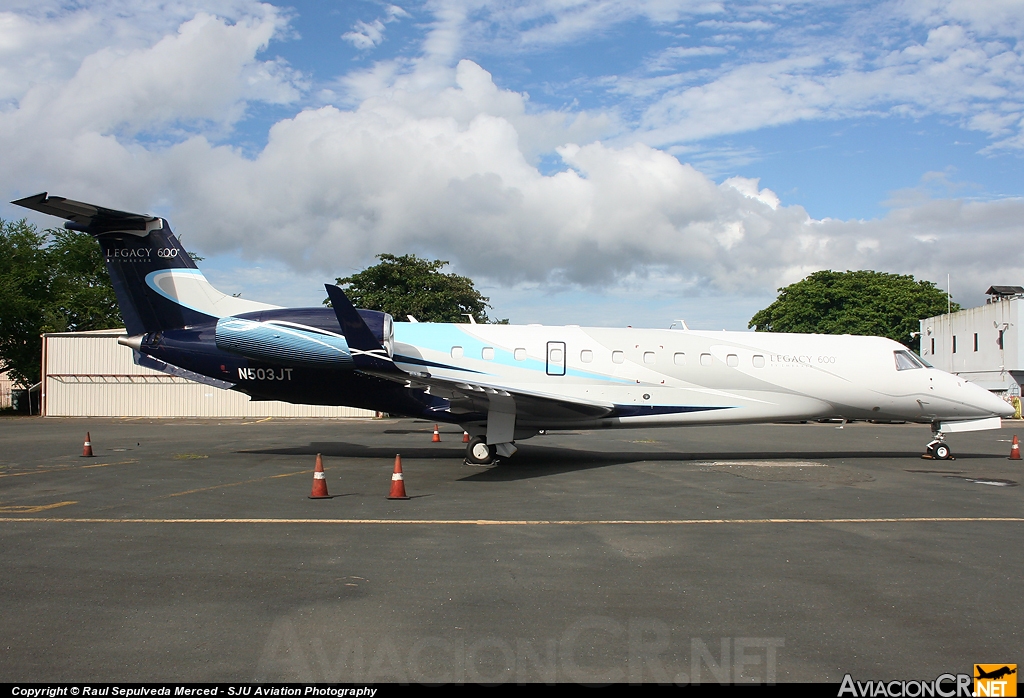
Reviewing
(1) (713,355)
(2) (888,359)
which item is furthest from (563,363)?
(2) (888,359)

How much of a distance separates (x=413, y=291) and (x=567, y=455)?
32488 mm

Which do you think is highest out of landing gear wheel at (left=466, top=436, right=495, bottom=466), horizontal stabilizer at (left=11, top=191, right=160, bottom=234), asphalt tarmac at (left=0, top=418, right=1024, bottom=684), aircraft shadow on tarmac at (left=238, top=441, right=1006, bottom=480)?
horizontal stabilizer at (left=11, top=191, right=160, bottom=234)

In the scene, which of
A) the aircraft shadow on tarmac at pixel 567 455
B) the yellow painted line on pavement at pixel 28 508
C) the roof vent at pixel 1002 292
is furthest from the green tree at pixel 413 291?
the roof vent at pixel 1002 292

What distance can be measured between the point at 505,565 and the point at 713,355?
35.0 ft

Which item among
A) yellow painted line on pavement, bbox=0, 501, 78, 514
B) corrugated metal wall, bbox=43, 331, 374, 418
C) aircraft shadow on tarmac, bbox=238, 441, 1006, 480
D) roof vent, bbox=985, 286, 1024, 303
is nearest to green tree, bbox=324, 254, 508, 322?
corrugated metal wall, bbox=43, 331, 374, 418

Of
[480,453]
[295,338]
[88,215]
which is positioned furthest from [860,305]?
[88,215]

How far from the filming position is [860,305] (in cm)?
6316

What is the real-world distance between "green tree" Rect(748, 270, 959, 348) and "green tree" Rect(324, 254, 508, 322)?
108 ft

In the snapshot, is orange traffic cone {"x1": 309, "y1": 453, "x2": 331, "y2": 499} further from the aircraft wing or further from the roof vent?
the roof vent

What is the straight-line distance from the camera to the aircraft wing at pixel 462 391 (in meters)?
13.1

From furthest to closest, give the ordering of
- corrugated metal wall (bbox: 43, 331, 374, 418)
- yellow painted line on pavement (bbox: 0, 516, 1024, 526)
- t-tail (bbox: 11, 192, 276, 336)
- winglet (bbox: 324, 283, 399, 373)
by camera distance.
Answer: corrugated metal wall (bbox: 43, 331, 374, 418) < t-tail (bbox: 11, 192, 276, 336) < winglet (bbox: 324, 283, 399, 373) < yellow painted line on pavement (bbox: 0, 516, 1024, 526)

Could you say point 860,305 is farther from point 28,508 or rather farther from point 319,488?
point 28,508

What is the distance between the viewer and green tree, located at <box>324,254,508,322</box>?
45844mm

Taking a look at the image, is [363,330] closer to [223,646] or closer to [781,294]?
[223,646]
